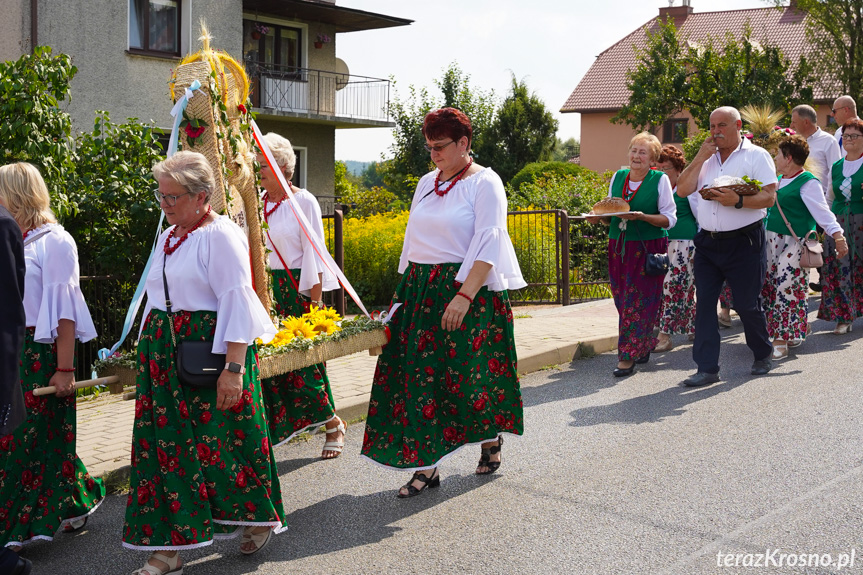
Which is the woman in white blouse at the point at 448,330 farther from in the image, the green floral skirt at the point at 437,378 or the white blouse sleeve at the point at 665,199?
the white blouse sleeve at the point at 665,199

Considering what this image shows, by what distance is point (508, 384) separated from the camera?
539cm

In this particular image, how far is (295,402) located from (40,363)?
1847mm

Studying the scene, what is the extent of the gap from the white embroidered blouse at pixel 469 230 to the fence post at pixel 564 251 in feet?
26.2

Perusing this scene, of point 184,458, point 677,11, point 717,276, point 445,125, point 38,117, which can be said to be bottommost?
point 184,458

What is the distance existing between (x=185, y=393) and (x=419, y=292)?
5.19 ft

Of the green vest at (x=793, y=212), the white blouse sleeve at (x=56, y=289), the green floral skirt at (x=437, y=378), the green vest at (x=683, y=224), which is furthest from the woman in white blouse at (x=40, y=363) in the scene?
the green vest at (x=793, y=212)

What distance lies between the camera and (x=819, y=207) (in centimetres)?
888

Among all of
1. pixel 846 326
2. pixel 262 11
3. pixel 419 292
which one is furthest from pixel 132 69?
pixel 419 292

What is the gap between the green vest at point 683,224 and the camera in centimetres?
944

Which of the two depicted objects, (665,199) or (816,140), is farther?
(816,140)

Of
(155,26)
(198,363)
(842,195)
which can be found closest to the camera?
(198,363)

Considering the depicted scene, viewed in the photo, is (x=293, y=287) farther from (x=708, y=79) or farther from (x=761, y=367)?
(x=708, y=79)

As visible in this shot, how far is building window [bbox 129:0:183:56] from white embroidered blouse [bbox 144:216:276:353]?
1834 cm

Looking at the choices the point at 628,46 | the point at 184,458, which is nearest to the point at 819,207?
the point at 184,458
